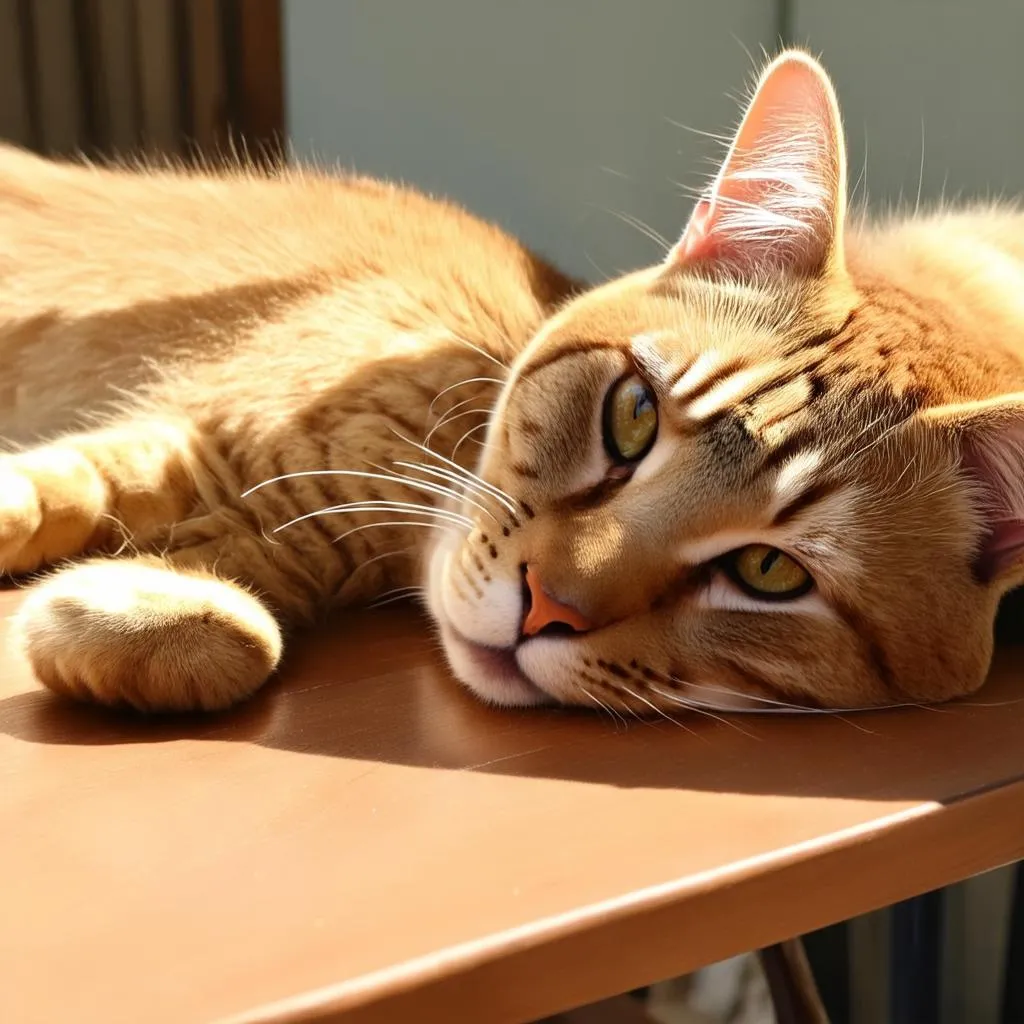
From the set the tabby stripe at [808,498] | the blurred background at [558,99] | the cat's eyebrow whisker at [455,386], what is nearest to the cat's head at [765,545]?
the tabby stripe at [808,498]

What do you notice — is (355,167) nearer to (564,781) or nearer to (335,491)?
(335,491)

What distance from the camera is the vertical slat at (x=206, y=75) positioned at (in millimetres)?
1982

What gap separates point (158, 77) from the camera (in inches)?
79.1

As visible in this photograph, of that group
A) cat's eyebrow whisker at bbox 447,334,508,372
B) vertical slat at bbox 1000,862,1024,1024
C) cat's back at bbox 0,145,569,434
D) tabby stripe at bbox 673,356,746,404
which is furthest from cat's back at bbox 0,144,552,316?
vertical slat at bbox 1000,862,1024,1024

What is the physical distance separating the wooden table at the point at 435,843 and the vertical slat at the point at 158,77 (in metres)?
1.48

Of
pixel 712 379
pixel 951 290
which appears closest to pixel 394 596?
pixel 712 379

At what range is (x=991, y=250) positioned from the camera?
1247 mm

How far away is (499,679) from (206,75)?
1.61 meters

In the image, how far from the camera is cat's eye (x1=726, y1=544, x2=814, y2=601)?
851 mm

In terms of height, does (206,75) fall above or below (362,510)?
above

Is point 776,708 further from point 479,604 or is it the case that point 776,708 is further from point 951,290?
point 951,290

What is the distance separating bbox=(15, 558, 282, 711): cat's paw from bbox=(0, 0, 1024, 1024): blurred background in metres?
1.10

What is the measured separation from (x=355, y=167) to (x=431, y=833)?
1.76 m

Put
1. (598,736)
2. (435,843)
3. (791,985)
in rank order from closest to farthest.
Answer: (435,843) → (598,736) → (791,985)
